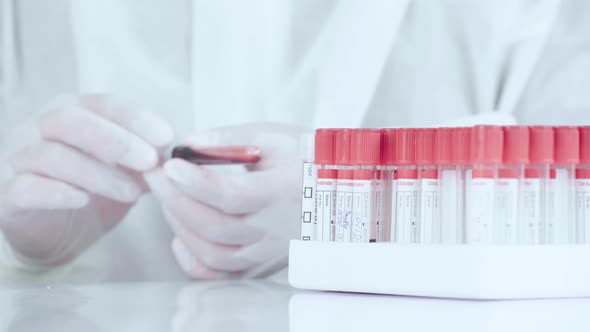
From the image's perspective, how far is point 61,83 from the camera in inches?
51.6

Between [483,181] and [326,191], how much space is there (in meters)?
0.17

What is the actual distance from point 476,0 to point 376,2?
188mm

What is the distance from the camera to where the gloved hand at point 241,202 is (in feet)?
3.87

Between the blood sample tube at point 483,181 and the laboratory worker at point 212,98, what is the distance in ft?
1.46

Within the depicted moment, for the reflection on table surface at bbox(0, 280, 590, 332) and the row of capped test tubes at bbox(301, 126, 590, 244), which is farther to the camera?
the row of capped test tubes at bbox(301, 126, 590, 244)

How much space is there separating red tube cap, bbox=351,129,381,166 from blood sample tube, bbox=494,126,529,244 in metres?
0.14

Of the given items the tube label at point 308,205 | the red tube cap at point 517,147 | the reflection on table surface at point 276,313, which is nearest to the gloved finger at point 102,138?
the reflection on table surface at point 276,313

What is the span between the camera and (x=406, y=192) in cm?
81

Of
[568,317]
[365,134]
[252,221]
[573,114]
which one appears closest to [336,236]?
[365,134]

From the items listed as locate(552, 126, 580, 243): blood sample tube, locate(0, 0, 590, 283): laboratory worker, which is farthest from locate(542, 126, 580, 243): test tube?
locate(0, 0, 590, 283): laboratory worker

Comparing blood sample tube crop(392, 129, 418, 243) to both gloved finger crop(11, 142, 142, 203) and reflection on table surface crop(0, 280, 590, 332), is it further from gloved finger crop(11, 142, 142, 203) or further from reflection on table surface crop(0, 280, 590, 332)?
gloved finger crop(11, 142, 142, 203)

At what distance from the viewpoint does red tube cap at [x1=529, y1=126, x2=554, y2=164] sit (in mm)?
783

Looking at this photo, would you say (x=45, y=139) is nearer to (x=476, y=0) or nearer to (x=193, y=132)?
(x=193, y=132)

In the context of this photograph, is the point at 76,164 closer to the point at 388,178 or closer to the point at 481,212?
the point at 388,178
